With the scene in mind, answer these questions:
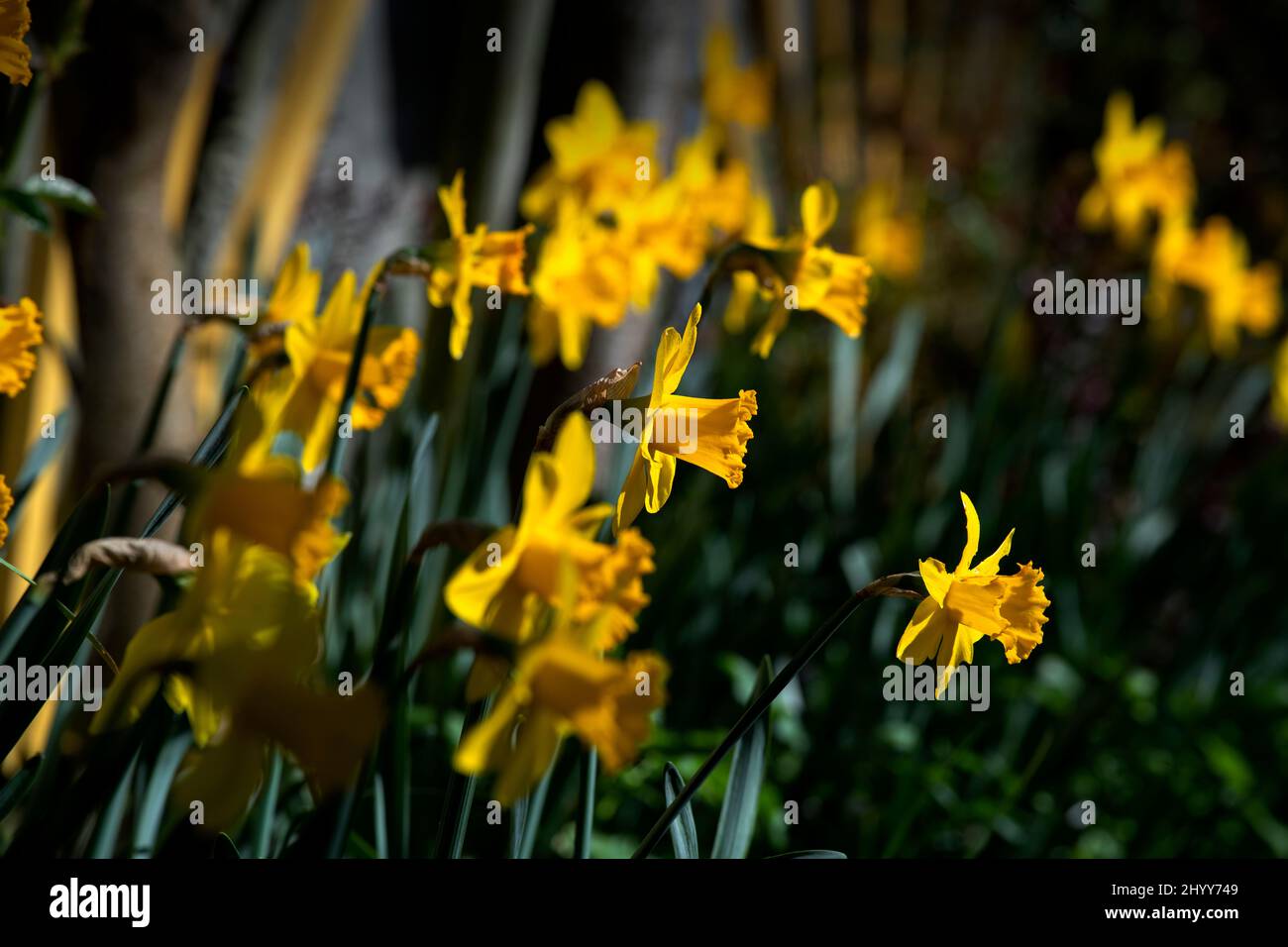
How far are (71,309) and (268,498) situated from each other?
1.24m

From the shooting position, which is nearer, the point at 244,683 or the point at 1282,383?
the point at 244,683

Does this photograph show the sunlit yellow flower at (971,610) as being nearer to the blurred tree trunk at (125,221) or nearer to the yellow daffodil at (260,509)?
the yellow daffodil at (260,509)

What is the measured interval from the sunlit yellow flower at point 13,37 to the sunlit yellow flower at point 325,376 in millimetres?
273

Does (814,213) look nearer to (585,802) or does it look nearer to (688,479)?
(585,802)

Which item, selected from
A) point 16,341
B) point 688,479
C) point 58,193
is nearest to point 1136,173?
point 688,479

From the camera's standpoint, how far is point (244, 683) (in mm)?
582

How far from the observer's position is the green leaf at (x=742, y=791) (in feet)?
3.02

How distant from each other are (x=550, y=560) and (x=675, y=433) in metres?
0.18

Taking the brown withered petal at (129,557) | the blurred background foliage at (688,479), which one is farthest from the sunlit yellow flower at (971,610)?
the brown withered petal at (129,557)

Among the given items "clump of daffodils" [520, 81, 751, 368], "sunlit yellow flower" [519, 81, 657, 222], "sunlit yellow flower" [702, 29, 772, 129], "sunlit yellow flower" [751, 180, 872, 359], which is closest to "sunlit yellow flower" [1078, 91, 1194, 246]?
"sunlit yellow flower" [702, 29, 772, 129]

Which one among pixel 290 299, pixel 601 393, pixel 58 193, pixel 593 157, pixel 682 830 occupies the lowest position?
pixel 682 830

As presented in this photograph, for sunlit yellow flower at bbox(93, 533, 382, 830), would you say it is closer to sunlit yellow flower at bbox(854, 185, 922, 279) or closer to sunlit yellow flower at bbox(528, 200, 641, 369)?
sunlit yellow flower at bbox(528, 200, 641, 369)

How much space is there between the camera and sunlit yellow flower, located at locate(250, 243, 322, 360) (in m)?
0.99
